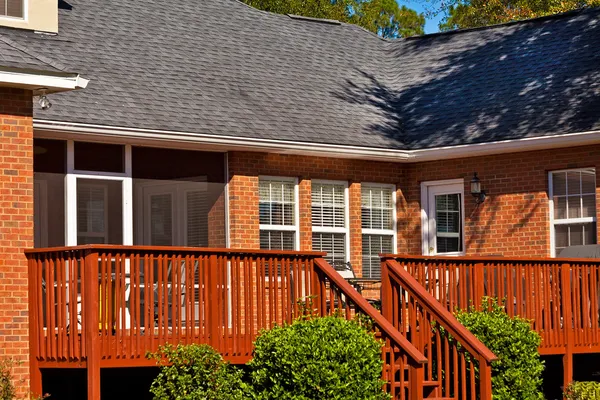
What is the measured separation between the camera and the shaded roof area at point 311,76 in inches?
690

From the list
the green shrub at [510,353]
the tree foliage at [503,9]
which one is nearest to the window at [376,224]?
the green shrub at [510,353]

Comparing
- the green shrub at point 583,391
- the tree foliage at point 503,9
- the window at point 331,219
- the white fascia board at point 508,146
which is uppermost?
the tree foliage at point 503,9

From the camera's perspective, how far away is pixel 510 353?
1356cm

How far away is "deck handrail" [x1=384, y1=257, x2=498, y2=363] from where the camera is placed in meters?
12.8

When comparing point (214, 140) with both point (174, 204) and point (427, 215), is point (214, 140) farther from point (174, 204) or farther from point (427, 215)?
point (427, 215)

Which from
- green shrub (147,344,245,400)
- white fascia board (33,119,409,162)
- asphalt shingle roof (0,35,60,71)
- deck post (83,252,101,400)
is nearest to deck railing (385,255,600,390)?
green shrub (147,344,245,400)

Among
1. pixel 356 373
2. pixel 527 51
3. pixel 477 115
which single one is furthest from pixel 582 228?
pixel 356 373

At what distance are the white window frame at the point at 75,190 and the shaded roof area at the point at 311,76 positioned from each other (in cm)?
59

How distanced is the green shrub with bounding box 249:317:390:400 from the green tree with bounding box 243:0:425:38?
2599cm

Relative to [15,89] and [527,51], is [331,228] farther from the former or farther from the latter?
[15,89]

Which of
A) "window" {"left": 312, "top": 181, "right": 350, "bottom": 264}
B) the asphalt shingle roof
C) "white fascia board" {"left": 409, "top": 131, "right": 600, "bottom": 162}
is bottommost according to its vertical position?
"window" {"left": 312, "top": 181, "right": 350, "bottom": 264}

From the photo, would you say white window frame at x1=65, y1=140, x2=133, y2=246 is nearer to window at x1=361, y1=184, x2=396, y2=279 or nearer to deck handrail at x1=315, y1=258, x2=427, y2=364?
deck handrail at x1=315, y1=258, x2=427, y2=364

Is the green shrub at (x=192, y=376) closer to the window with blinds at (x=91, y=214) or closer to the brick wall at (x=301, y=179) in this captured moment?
the window with blinds at (x=91, y=214)

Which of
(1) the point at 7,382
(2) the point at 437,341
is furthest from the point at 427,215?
(1) the point at 7,382
